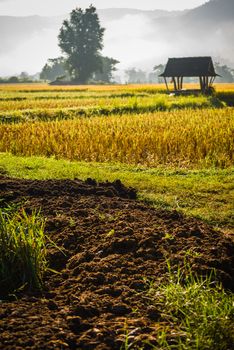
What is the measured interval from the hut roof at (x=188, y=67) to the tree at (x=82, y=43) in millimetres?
37443

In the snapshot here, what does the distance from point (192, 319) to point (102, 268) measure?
1066 mm

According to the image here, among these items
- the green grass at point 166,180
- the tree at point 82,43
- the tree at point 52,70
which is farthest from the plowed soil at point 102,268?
the tree at point 52,70

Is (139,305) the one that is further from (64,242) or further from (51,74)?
(51,74)

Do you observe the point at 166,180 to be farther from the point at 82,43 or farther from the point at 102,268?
the point at 82,43

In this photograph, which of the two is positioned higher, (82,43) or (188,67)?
(82,43)

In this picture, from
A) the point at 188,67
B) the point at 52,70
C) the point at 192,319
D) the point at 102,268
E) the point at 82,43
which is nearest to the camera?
the point at 192,319

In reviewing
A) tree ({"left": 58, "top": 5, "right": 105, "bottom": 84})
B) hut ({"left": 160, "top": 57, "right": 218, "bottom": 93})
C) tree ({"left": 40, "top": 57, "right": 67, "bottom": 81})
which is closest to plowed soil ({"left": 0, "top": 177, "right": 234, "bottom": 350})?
hut ({"left": 160, "top": 57, "right": 218, "bottom": 93})

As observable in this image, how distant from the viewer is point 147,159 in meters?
10.7

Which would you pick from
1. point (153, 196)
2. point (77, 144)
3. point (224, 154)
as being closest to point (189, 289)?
point (153, 196)

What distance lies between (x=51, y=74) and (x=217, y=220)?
4797 inches

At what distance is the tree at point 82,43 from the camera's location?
262ft

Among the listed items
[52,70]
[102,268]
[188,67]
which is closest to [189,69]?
[188,67]

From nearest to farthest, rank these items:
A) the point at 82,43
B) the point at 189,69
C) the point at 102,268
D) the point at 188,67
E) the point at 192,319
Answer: the point at 192,319 → the point at 102,268 → the point at 189,69 → the point at 188,67 → the point at 82,43

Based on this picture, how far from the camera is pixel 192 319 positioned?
2.93 m
